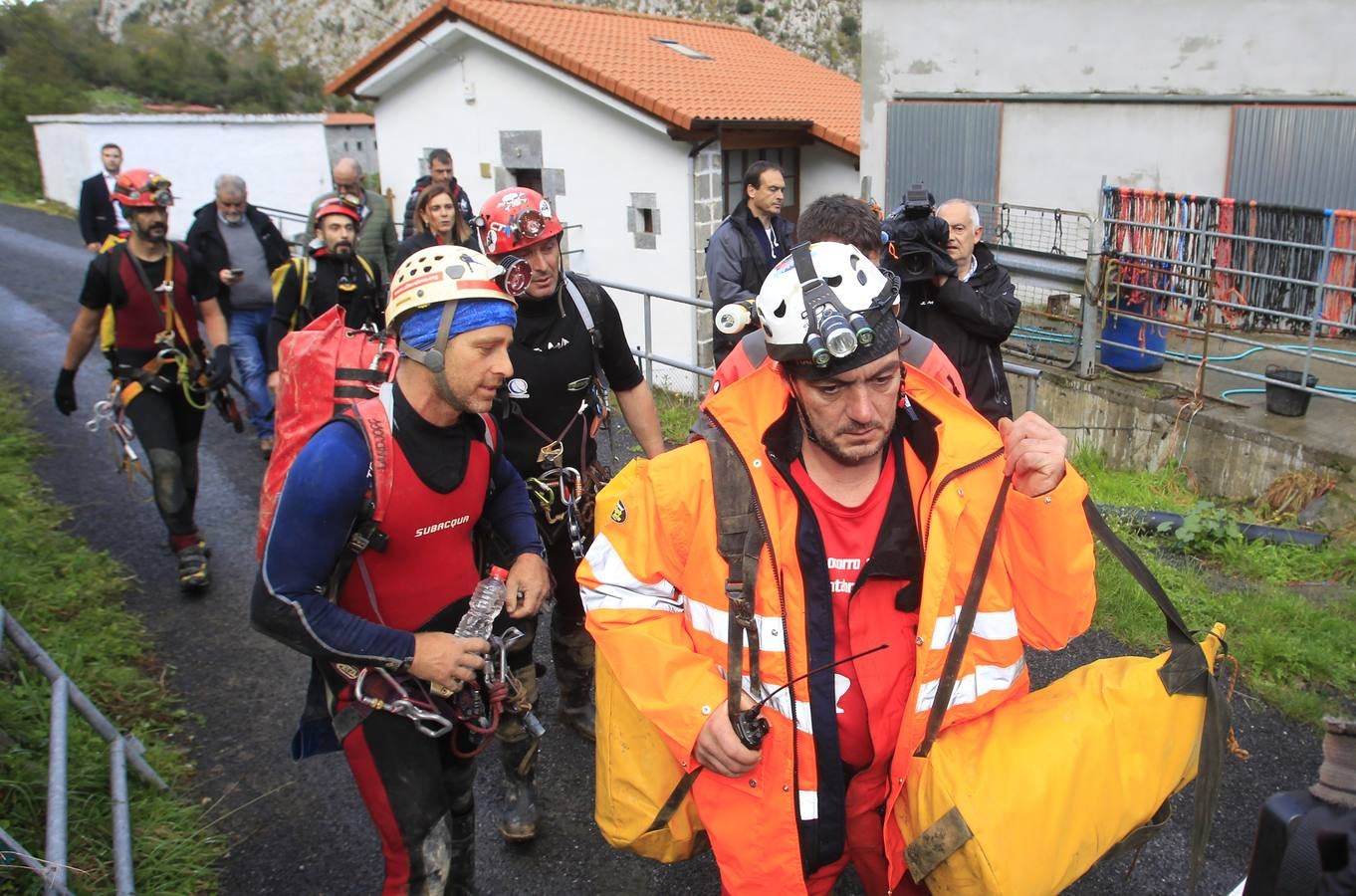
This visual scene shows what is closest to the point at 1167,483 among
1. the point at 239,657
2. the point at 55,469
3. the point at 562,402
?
the point at 562,402

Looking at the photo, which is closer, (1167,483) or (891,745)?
(891,745)

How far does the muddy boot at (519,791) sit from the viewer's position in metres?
3.55

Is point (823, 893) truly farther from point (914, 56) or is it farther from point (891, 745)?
point (914, 56)

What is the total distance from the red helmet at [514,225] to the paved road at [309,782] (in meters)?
2.10

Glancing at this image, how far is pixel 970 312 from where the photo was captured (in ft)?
14.4

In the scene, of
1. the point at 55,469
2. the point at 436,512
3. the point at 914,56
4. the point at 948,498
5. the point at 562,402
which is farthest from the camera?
the point at 914,56

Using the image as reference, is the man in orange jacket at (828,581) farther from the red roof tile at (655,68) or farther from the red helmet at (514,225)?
the red roof tile at (655,68)

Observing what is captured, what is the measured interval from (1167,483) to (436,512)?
646 centimetres

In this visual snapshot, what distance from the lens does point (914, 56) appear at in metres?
12.6

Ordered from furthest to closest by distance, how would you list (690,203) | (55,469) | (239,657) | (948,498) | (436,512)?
(690,203) → (55,469) → (239,657) → (436,512) → (948,498)

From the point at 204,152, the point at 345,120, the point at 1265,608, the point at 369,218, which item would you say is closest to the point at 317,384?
the point at 1265,608

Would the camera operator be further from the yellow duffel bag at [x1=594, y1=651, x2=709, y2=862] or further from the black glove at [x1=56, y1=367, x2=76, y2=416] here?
the black glove at [x1=56, y1=367, x2=76, y2=416]

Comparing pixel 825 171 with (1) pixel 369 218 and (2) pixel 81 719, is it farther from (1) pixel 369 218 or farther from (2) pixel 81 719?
(2) pixel 81 719

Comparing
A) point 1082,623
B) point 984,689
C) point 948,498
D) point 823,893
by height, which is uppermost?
point 948,498
